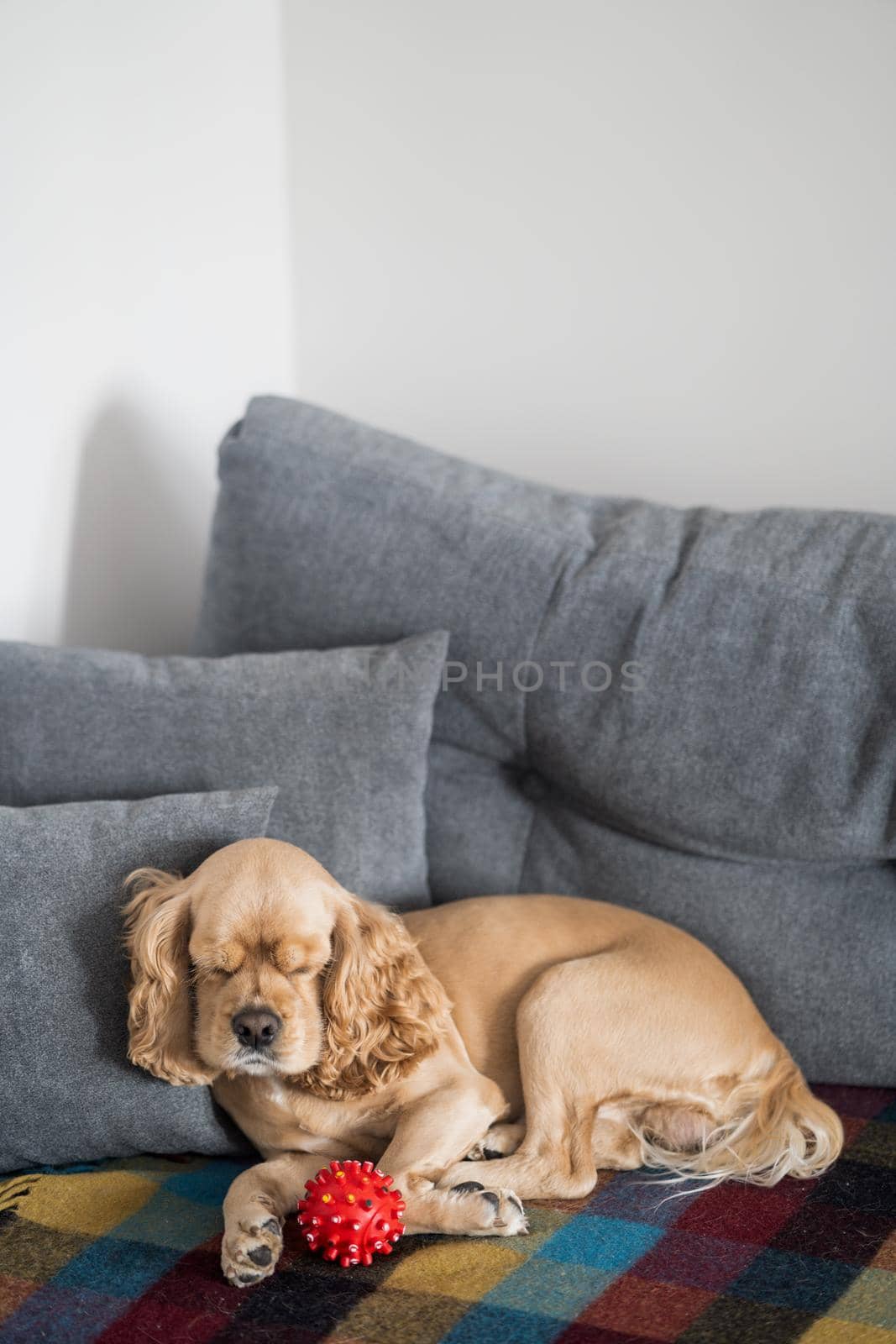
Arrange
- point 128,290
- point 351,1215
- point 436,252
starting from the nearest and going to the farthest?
point 351,1215 → point 128,290 → point 436,252

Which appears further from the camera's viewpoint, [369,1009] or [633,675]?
[633,675]

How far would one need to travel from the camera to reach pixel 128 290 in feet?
7.23

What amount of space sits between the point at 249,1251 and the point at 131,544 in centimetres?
137

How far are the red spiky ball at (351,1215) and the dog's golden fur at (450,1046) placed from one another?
0.18 feet

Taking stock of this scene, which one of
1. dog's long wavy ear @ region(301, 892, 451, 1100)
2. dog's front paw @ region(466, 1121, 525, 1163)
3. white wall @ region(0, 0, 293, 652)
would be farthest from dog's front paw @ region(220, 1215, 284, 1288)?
white wall @ region(0, 0, 293, 652)

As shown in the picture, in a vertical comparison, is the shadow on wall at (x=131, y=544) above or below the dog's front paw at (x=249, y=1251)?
above

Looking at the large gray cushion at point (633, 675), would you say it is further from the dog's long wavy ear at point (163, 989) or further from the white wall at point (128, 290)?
the dog's long wavy ear at point (163, 989)

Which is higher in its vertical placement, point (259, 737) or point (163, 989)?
point (259, 737)

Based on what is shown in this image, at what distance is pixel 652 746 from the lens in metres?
1.76

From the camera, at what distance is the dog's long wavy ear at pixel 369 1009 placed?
1.46 m

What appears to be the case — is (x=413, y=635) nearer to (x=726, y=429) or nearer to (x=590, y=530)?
(x=590, y=530)

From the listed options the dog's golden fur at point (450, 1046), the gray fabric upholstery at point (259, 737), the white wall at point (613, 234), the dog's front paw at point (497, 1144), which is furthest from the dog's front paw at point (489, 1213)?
the white wall at point (613, 234)

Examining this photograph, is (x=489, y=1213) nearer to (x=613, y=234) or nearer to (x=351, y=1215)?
(x=351, y=1215)

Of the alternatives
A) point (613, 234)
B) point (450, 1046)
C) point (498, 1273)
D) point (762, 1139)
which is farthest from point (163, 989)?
point (613, 234)
